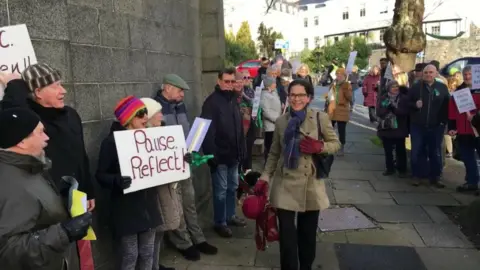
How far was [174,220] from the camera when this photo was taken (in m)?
3.65

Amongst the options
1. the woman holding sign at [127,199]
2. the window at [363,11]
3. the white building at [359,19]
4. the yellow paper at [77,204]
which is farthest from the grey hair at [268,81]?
the window at [363,11]

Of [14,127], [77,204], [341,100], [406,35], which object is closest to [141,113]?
[77,204]

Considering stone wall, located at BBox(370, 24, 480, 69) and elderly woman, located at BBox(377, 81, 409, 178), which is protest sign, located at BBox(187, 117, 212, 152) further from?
stone wall, located at BBox(370, 24, 480, 69)

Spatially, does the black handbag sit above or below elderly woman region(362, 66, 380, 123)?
below

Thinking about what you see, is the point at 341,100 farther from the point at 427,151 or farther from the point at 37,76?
the point at 37,76

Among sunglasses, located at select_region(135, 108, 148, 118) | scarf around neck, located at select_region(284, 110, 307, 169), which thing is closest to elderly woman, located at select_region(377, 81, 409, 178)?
scarf around neck, located at select_region(284, 110, 307, 169)

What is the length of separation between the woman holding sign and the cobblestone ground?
3.28 feet

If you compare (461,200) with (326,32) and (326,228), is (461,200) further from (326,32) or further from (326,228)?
(326,32)

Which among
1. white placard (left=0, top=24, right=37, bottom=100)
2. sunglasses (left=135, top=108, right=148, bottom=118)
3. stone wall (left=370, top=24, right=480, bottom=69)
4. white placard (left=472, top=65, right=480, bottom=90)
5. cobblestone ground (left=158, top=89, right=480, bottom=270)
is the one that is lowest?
cobblestone ground (left=158, top=89, right=480, bottom=270)

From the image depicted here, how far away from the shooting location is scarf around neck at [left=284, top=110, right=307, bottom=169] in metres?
3.58

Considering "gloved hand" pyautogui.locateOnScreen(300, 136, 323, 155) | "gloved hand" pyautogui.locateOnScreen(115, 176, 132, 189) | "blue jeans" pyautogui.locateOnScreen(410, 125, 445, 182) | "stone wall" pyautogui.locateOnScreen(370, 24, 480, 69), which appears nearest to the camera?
"gloved hand" pyautogui.locateOnScreen(115, 176, 132, 189)

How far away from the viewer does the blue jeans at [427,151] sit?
269 inches

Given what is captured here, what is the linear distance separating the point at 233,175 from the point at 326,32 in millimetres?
73047

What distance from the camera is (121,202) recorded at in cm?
329
